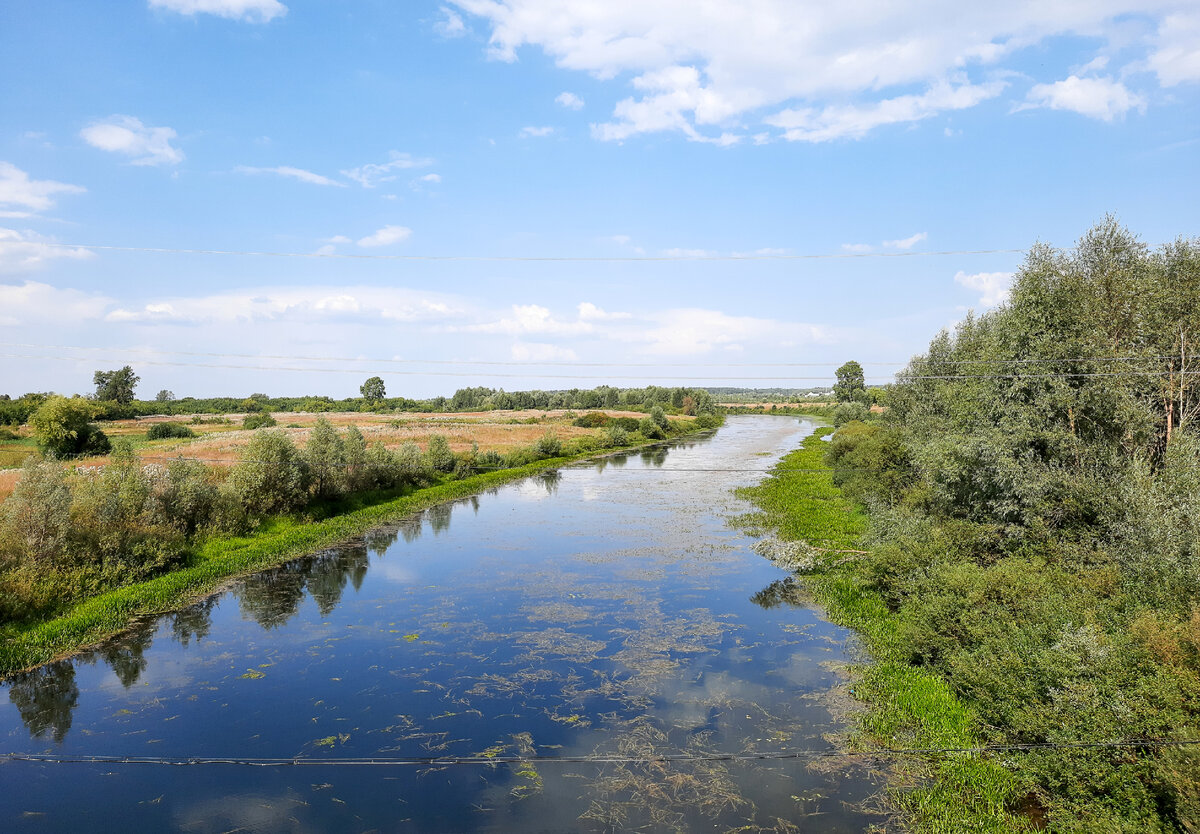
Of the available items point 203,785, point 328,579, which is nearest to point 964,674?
point 203,785

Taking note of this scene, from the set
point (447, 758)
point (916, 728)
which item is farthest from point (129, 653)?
point (916, 728)

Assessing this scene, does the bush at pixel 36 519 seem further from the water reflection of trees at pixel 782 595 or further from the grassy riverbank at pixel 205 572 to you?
the water reflection of trees at pixel 782 595

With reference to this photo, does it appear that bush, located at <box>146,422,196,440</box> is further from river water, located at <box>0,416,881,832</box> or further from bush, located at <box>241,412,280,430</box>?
river water, located at <box>0,416,881,832</box>

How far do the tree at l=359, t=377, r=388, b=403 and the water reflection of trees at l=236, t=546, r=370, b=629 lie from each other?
105 meters

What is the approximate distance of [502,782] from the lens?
1105cm

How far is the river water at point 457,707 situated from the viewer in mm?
10375

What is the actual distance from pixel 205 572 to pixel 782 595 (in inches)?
804

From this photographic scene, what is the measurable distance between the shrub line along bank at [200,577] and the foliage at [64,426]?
2473 centimetres

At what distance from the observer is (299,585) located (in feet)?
74.6

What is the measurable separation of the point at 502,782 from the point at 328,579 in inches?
594

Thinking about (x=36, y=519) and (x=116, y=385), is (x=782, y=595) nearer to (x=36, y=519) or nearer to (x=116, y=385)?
(x=36, y=519)

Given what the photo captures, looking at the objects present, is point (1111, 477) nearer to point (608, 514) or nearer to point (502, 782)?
point (502, 782)

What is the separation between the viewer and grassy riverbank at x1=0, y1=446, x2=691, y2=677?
16406mm

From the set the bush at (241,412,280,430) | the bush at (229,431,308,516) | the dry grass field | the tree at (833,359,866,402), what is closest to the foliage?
the dry grass field
